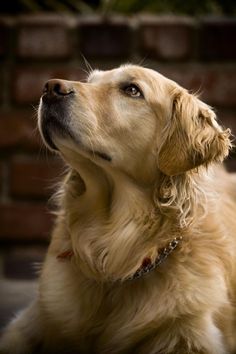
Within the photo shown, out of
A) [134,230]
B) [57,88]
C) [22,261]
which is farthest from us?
[22,261]

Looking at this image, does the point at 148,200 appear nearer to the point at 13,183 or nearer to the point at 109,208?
the point at 109,208

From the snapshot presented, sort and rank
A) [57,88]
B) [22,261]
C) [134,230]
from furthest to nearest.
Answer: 1. [22,261]
2. [134,230]
3. [57,88]

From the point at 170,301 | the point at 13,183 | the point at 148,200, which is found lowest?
the point at 13,183

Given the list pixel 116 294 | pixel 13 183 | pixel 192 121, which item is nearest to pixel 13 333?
pixel 116 294

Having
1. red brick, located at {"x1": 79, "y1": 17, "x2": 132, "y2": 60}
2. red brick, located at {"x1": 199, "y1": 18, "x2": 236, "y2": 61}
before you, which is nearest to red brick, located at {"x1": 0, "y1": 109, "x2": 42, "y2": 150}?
red brick, located at {"x1": 79, "y1": 17, "x2": 132, "y2": 60}

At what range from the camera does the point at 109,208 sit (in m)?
2.41

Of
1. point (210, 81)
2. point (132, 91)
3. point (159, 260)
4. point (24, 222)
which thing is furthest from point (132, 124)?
point (24, 222)

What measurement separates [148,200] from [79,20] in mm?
1654

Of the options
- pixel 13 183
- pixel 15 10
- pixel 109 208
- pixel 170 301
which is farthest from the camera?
pixel 15 10

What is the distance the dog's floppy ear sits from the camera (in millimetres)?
2299

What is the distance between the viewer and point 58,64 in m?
3.81

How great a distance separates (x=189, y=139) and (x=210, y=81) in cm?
147

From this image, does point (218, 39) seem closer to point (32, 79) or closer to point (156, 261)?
point (32, 79)

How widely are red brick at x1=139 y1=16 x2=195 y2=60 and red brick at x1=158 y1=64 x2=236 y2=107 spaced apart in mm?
78
